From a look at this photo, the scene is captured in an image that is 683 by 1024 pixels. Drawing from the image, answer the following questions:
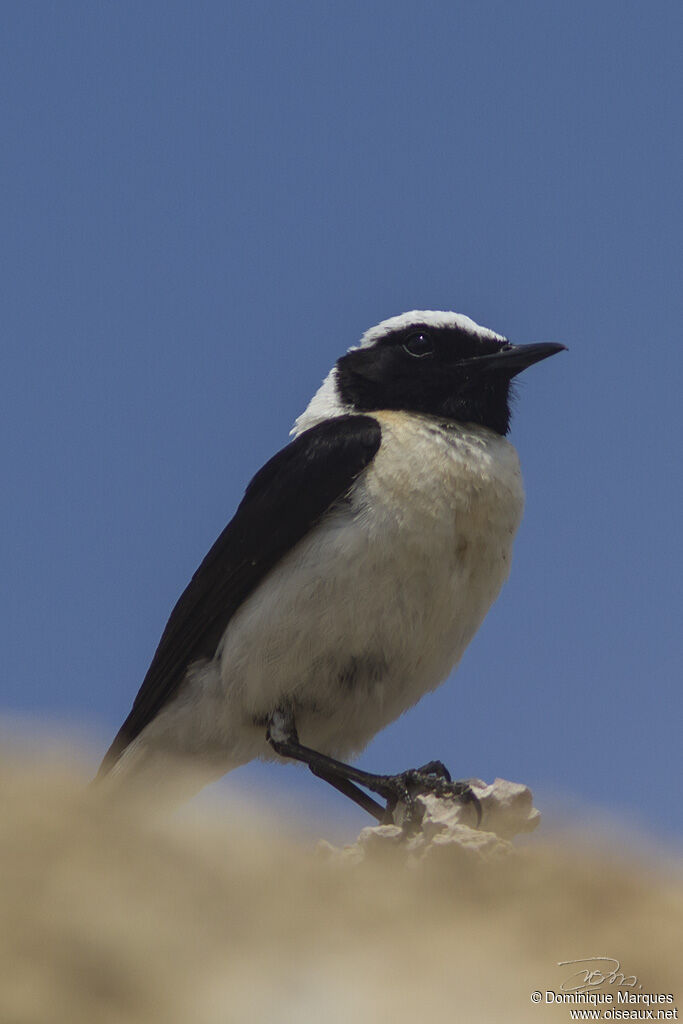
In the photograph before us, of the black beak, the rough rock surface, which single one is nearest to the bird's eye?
the black beak

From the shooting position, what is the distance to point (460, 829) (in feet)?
18.0

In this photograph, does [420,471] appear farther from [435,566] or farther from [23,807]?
[23,807]

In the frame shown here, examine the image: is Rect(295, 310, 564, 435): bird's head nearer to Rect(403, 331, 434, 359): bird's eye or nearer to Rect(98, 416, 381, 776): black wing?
Rect(403, 331, 434, 359): bird's eye

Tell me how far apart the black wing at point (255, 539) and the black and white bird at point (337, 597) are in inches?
0.4

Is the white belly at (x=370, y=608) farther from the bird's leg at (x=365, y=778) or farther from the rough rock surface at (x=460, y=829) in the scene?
the rough rock surface at (x=460, y=829)

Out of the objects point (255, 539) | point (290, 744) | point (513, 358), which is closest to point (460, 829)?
point (290, 744)

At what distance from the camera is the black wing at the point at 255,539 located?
25.5 ft

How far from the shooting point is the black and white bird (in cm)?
733

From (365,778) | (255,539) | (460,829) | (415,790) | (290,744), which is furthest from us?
(255,539)

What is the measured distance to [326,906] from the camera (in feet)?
15.1
